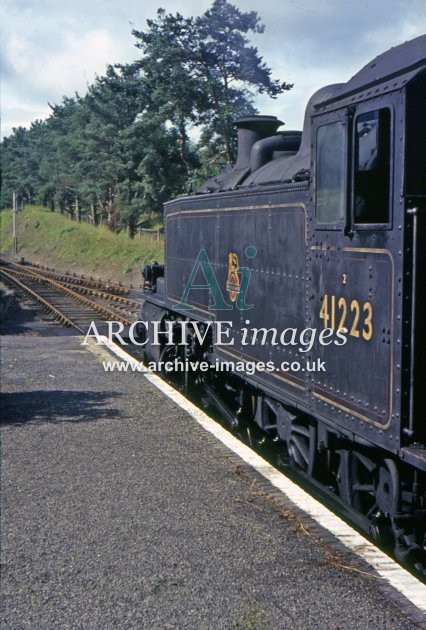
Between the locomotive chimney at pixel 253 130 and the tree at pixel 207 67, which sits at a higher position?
the tree at pixel 207 67

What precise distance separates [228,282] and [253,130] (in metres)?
2.52

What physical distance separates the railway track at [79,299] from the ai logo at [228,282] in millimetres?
8414

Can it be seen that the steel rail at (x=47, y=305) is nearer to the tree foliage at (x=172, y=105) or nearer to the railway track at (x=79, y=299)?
the railway track at (x=79, y=299)

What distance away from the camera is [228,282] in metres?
8.43

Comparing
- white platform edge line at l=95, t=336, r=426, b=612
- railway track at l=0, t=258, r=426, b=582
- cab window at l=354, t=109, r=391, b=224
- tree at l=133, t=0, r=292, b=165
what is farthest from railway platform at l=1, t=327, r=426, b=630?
tree at l=133, t=0, r=292, b=165

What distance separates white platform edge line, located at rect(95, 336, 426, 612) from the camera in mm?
4723

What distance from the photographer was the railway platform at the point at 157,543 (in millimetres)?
4473

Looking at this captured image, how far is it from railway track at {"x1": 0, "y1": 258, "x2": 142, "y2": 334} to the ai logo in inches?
331

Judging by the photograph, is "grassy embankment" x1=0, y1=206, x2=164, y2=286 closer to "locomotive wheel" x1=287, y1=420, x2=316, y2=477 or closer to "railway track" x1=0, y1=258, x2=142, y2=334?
"railway track" x1=0, y1=258, x2=142, y2=334

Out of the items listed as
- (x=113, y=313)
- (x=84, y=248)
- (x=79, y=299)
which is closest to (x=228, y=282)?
(x=113, y=313)

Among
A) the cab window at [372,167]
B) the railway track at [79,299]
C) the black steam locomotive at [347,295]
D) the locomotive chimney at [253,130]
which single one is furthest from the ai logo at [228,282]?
the railway track at [79,299]

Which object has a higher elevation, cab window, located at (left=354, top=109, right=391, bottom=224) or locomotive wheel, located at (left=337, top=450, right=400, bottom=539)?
cab window, located at (left=354, top=109, right=391, bottom=224)

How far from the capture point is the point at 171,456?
7625mm

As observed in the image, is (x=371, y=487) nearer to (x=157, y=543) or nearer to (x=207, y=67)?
(x=157, y=543)
